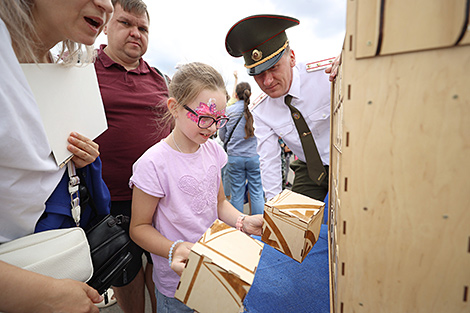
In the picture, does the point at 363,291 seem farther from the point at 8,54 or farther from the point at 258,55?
the point at 258,55

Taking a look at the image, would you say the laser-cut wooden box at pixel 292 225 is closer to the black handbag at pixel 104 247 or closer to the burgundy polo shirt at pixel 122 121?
the black handbag at pixel 104 247

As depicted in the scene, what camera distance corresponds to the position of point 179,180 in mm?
1150

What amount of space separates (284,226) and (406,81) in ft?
2.74

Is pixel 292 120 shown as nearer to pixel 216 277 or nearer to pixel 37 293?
pixel 216 277

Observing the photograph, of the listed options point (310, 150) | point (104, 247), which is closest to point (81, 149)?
point (104, 247)

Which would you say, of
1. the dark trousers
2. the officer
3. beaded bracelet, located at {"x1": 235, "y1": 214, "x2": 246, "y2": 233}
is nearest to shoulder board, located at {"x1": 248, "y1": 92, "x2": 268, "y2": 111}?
the officer

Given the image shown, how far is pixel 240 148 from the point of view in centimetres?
369

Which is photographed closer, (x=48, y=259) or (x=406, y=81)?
(x=406, y=81)

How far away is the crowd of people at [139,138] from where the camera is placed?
0.67 m

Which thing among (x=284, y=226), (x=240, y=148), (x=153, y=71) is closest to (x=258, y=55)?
(x=153, y=71)

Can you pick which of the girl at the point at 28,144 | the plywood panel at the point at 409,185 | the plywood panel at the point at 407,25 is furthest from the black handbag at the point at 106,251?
the plywood panel at the point at 407,25

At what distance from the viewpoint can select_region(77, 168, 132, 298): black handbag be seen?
941mm

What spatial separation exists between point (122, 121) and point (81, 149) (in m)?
0.60

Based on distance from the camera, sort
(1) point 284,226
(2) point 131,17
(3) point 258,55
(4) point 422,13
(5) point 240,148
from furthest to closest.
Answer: (5) point 240,148 → (3) point 258,55 → (2) point 131,17 → (1) point 284,226 → (4) point 422,13
